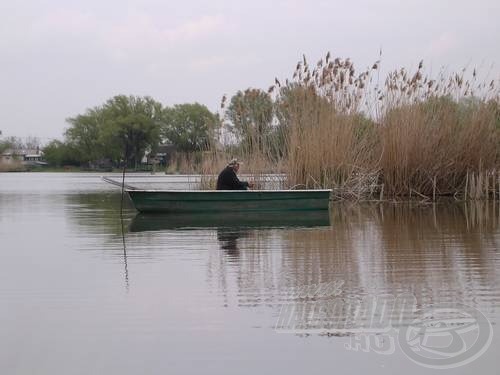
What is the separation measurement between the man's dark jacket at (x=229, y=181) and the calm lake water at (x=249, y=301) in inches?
133

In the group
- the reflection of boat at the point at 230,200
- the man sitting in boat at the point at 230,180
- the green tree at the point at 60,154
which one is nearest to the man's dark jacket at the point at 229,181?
the man sitting in boat at the point at 230,180

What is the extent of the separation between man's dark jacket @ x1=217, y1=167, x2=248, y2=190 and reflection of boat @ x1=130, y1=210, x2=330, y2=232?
1.96 ft

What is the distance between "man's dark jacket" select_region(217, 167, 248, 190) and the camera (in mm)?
13594

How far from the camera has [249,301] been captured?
5.38m

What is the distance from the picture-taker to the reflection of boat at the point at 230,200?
43.5ft

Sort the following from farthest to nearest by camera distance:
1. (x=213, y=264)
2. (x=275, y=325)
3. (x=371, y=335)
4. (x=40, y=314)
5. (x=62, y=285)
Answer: (x=213, y=264) < (x=62, y=285) < (x=40, y=314) < (x=275, y=325) < (x=371, y=335)

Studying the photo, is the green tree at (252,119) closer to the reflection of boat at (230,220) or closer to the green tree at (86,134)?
the reflection of boat at (230,220)

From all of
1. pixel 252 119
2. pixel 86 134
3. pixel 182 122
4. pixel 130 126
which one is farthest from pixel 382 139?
pixel 86 134

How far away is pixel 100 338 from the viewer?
173 inches

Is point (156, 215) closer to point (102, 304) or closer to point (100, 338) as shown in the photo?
point (102, 304)

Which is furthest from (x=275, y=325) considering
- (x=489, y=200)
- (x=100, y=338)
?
(x=489, y=200)

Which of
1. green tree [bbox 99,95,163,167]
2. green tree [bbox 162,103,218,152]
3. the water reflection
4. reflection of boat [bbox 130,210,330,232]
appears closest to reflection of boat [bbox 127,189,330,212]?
reflection of boat [bbox 130,210,330,232]

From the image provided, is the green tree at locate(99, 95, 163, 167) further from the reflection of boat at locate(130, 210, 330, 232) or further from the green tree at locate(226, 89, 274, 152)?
the reflection of boat at locate(130, 210, 330, 232)

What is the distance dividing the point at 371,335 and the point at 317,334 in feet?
1.15
